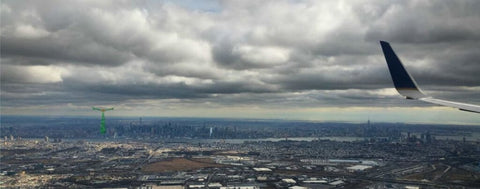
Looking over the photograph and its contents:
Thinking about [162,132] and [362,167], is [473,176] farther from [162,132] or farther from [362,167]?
[162,132]

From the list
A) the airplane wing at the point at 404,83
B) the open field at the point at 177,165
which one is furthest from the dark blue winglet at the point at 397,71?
the open field at the point at 177,165

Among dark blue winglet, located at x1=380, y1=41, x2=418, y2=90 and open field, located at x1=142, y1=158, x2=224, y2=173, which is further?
open field, located at x1=142, y1=158, x2=224, y2=173

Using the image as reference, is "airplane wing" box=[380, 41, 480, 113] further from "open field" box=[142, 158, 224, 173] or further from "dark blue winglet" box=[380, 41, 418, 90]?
"open field" box=[142, 158, 224, 173]

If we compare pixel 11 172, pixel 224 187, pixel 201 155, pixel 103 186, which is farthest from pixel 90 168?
pixel 224 187

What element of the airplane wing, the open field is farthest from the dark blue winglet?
the open field

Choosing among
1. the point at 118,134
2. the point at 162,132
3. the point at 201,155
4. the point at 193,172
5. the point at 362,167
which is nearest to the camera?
the point at 193,172

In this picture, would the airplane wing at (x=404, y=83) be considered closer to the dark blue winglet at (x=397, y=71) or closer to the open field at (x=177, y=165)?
the dark blue winglet at (x=397, y=71)

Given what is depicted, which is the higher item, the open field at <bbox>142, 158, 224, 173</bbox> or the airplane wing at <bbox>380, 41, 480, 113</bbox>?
the airplane wing at <bbox>380, 41, 480, 113</bbox>
